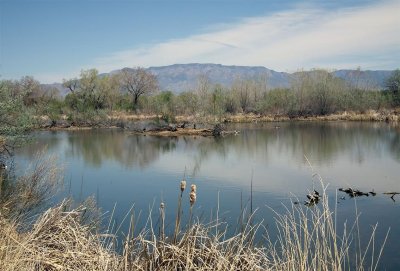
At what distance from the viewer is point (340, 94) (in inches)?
2064

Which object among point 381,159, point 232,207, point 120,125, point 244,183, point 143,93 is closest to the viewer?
point 232,207

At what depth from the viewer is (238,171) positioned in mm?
17125

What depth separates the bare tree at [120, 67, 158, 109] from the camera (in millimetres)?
63969

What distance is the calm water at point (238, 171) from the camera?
438 inches

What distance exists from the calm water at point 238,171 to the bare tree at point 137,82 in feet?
113

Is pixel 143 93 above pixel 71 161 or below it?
above

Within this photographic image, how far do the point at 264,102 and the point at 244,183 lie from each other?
40646 millimetres

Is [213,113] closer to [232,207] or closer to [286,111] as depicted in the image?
[286,111]

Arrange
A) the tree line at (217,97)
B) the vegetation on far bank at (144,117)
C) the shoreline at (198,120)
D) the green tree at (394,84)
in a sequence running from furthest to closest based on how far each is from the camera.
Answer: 1. the green tree at (394,84)
2. the tree line at (217,97)
3. the shoreline at (198,120)
4. the vegetation on far bank at (144,117)

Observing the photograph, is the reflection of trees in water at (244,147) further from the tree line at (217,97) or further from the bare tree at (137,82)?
the bare tree at (137,82)

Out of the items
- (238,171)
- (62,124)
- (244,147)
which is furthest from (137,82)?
(238,171)

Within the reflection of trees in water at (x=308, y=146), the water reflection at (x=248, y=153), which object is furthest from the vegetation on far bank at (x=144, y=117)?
the reflection of trees in water at (x=308, y=146)

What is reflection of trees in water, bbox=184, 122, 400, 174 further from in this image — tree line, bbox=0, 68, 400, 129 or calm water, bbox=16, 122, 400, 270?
tree line, bbox=0, 68, 400, 129

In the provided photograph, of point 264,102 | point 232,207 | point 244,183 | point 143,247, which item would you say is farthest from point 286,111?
point 143,247
